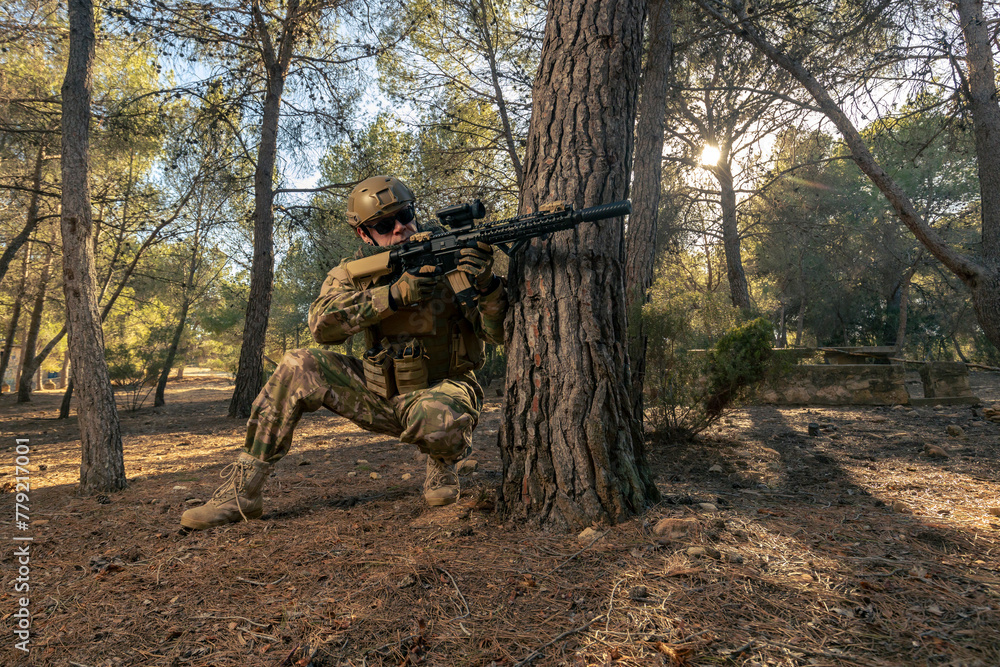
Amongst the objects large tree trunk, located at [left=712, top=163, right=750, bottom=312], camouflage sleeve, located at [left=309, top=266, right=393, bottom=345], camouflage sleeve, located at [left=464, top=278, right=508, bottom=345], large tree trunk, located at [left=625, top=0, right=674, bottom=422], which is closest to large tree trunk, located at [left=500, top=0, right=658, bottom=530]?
camouflage sleeve, located at [left=464, top=278, right=508, bottom=345]

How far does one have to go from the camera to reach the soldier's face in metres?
3.15

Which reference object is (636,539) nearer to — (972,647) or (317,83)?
(972,647)

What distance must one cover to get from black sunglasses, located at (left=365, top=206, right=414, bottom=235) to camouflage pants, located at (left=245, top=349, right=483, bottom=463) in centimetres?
82

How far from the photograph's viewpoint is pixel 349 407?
9.73 ft

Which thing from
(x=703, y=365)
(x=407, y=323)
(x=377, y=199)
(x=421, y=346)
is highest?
(x=377, y=199)

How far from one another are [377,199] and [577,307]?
146cm

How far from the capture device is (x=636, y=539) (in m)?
2.05

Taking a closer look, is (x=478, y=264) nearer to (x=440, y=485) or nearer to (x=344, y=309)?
(x=344, y=309)

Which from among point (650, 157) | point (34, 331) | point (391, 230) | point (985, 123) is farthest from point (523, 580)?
point (34, 331)

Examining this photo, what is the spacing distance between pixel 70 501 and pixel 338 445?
2614 millimetres

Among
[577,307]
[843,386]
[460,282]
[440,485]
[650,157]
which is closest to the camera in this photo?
[577,307]

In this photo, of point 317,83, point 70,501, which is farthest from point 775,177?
point 70,501

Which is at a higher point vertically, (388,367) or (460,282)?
(460,282)

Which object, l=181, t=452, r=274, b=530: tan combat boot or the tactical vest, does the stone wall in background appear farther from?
l=181, t=452, r=274, b=530: tan combat boot
